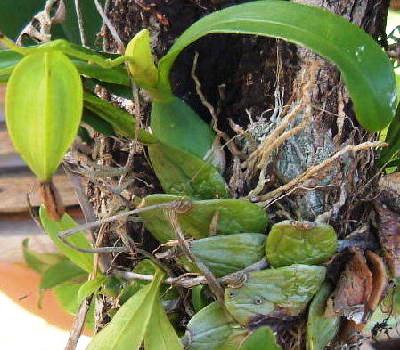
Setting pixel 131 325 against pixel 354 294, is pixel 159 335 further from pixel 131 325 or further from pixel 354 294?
pixel 354 294

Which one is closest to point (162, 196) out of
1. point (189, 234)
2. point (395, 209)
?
point (189, 234)

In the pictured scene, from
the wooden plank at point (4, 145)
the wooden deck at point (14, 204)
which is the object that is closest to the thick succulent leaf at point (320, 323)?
the wooden deck at point (14, 204)

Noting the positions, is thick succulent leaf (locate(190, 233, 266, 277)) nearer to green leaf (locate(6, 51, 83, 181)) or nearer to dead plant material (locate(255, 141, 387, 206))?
dead plant material (locate(255, 141, 387, 206))

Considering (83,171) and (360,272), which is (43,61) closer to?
(83,171)

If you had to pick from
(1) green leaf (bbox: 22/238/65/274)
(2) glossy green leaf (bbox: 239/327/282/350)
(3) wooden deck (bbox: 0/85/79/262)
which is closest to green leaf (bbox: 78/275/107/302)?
(2) glossy green leaf (bbox: 239/327/282/350)

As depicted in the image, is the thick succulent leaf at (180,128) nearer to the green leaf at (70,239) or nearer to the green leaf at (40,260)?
the green leaf at (70,239)

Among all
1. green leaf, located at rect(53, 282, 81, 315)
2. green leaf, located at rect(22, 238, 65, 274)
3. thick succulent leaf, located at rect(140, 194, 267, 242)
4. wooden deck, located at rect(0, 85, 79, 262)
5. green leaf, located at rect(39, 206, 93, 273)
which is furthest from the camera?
wooden deck, located at rect(0, 85, 79, 262)
